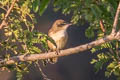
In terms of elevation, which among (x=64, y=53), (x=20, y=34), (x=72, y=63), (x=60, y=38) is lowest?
(x=72, y=63)

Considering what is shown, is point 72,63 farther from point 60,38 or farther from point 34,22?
point 34,22

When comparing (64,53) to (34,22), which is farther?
(34,22)

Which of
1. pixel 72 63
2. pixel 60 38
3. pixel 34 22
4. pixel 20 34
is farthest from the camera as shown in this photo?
pixel 72 63

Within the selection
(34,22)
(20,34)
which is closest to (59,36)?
(34,22)

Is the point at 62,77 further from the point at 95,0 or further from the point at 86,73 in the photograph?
the point at 95,0

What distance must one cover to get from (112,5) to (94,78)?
4691mm

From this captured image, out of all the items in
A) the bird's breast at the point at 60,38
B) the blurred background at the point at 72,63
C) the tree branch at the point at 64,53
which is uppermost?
the tree branch at the point at 64,53

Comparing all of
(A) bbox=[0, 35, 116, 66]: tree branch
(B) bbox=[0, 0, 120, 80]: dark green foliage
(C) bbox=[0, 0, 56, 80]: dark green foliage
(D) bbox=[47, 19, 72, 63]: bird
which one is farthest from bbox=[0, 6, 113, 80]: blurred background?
(A) bbox=[0, 35, 116, 66]: tree branch

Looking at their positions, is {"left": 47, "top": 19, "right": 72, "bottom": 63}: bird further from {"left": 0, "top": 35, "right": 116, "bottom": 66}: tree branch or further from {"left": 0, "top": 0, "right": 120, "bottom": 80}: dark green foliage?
{"left": 0, "top": 35, "right": 116, "bottom": 66}: tree branch

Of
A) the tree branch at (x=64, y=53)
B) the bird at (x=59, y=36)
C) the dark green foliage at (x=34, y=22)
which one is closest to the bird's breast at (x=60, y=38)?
the bird at (x=59, y=36)

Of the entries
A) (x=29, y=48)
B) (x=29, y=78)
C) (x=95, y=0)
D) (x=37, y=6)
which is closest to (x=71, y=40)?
(x=29, y=78)

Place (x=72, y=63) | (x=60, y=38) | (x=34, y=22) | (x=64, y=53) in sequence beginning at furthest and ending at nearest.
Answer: (x=72, y=63) → (x=60, y=38) → (x=34, y=22) → (x=64, y=53)

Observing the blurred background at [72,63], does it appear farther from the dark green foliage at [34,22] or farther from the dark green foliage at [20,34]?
the dark green foliage at [20,34]

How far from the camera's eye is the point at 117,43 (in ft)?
17.5
